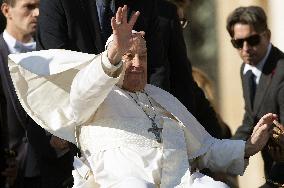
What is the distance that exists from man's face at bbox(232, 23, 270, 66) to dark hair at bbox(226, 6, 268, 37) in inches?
1.4

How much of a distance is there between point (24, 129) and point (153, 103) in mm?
1631

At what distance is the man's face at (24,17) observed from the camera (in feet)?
35.3

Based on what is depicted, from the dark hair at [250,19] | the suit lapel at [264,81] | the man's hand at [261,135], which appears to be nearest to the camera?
the man's hand at [261,135]

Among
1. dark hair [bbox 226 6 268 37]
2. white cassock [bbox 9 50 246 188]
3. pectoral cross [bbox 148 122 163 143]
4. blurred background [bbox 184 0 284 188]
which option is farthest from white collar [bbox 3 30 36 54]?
blurred background [bbox 184 0 284 188]

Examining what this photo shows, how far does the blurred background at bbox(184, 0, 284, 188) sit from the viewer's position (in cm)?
1382

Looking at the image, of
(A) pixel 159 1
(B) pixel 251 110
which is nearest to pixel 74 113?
(A) pixel 159 1

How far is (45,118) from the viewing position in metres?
8.59

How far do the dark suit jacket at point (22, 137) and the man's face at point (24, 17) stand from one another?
0.41 meters

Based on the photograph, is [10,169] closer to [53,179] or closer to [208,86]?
[53,179]

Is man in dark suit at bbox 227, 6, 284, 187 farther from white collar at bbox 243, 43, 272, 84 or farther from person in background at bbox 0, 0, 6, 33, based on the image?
person in background at bbox 0, 0, 6, 33

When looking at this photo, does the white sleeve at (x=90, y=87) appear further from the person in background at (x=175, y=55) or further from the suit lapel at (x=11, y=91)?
the suit lapel at (x=11, y=91)

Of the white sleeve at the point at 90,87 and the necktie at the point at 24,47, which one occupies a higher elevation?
the white sleeve at the point at 90,87

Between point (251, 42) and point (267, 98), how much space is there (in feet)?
2.07

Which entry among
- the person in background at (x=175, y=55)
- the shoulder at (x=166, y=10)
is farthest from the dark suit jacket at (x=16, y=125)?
the shoulder at (x=166, y=10)
